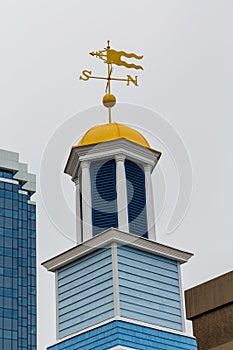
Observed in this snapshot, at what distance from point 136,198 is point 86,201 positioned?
1724mm

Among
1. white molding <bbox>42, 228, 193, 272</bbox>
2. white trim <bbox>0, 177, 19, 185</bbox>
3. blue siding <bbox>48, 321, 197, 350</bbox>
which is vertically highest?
white trim <bbox>0, 177, 19, 185</bbox>

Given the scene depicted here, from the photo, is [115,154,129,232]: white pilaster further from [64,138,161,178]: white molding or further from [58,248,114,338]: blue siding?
[58,248,114,338]: blue siding

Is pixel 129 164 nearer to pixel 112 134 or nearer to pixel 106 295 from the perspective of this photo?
pixel 112 134

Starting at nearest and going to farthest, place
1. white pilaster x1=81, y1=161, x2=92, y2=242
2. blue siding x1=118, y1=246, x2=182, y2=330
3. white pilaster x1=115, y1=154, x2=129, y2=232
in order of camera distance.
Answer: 1. blue siding x1=118, y1=246, x2=182, y2=330
2. white pilaster x1=115, y1=154, x2=129, y2=232
3. white pilaster x1=81, y1=161, x2=92, y2=242

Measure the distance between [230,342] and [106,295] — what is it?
4.99 m

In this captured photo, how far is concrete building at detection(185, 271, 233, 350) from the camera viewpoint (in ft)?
106

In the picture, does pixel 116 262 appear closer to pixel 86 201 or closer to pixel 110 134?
pixel 86 201

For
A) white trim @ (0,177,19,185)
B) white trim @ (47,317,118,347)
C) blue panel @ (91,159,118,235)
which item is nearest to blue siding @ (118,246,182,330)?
white trim @ (47,317,118,347)

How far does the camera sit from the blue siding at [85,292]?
33638 mm

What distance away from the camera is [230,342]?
30297 millimetres

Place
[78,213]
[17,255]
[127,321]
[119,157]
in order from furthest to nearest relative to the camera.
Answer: [17,255], [78,213], [119,157], [127,321]

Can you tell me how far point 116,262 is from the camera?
3381 centimetres

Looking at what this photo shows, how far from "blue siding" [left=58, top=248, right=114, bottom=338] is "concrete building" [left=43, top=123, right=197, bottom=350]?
32mm

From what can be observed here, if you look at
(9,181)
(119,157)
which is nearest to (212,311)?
(119,157)
